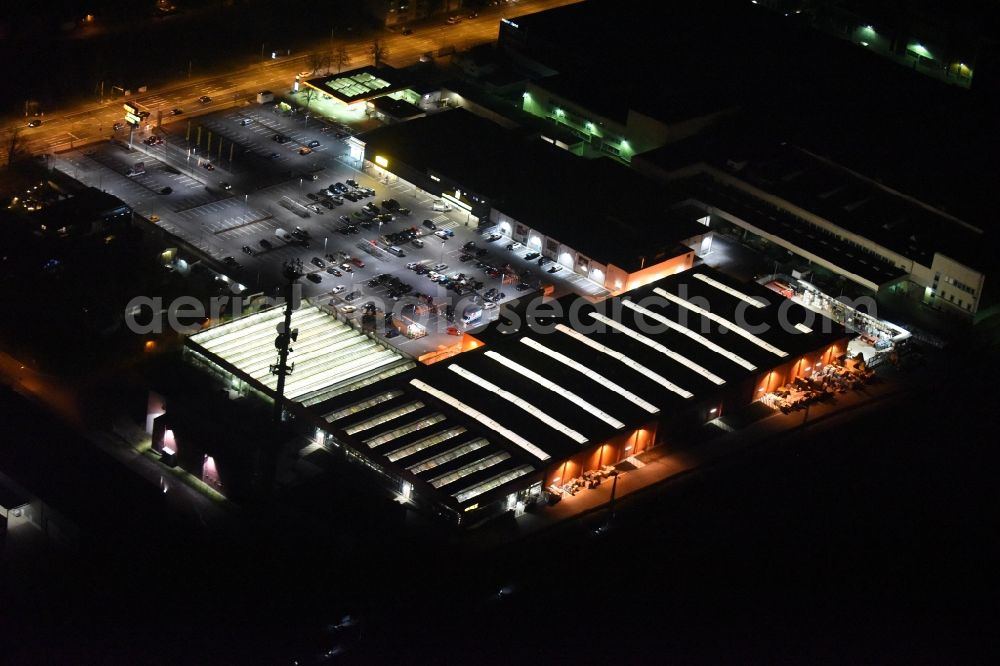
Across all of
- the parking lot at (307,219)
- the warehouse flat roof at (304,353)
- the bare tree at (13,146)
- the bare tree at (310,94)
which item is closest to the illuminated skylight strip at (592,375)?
the parking lot at (307,219)

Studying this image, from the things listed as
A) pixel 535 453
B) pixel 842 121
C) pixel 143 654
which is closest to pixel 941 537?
pixel 535 453

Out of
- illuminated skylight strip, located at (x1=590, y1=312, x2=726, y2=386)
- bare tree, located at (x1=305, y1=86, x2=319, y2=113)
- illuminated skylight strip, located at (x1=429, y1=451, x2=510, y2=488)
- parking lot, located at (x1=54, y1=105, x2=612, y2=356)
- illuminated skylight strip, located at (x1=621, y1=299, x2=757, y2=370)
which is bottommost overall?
parking lot, located at (x1=54, y1=105, x2=612, y2=356)

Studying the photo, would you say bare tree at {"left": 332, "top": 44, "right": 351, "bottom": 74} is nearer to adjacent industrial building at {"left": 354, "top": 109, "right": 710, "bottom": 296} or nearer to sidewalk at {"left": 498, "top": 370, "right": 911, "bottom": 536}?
adjacent industrial building at {"left": 354, "top": 109, "right": 710, "bottom": 296}

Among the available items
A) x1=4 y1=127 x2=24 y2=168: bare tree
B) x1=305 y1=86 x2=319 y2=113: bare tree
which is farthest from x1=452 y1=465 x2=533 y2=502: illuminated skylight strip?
x1=305 y1=86 x2=319 y2=113: bare tree

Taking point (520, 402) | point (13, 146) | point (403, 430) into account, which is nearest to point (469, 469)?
point (403, 430)

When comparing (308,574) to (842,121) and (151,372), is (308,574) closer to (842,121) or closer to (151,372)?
(151,372)

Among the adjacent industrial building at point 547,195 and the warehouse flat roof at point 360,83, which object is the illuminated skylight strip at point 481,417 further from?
the warehouse flat roof at point 360,83
